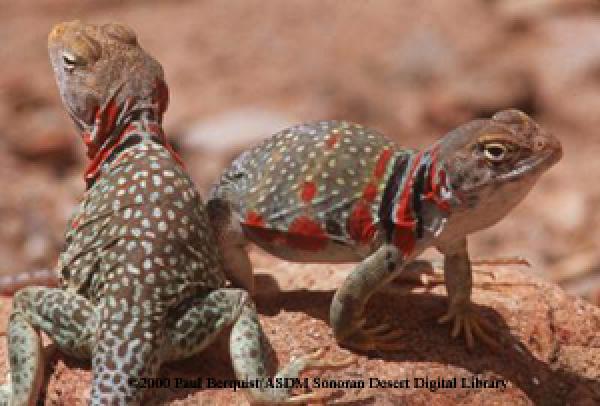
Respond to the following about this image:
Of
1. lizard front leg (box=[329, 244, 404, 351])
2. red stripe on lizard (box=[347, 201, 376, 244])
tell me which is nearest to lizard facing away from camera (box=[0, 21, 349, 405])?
lizard front leg (box=[329, 244, 404, 351])

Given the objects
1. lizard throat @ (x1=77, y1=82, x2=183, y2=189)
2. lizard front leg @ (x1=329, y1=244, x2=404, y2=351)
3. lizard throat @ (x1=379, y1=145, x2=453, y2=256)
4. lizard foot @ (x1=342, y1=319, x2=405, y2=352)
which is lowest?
lizard foot @ (x1=342, y1=319, x2=405, y2=352)

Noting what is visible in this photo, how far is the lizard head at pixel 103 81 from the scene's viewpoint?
5691 millimetres

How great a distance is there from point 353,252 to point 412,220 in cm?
42

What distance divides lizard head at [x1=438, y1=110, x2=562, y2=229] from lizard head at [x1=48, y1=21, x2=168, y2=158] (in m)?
1.69

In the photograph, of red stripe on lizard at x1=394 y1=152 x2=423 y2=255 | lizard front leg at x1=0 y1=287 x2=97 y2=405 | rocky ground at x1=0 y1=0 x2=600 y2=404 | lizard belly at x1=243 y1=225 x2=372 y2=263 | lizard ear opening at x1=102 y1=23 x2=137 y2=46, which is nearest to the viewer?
lizard front leg at x1=0 y1=287 x2=97 y2=405

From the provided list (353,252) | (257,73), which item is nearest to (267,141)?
(353,252)

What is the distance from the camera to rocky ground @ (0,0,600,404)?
11945 mm

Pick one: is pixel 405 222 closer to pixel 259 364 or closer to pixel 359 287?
pixel 359 287

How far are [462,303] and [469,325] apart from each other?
0.13m

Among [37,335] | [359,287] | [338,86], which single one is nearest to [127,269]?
[37,335]

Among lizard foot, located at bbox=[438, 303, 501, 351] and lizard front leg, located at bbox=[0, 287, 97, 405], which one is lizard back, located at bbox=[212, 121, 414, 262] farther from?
lizard front leg, located at bbox=[0, 287, 97, 405]

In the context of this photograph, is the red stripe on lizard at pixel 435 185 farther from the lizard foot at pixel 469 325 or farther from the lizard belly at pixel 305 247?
the lizard foot at pixel 469 325

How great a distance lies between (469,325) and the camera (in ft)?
19.4

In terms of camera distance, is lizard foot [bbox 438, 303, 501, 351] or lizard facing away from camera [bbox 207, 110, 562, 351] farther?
lizard foot [bbox 438, 303, 501, 351]
